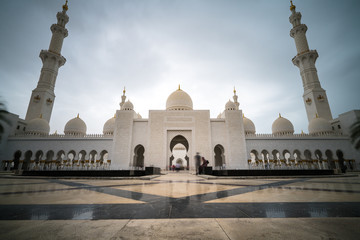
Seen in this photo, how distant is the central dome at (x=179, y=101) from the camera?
22.5 m

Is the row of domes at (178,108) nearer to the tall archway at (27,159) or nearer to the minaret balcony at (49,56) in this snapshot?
the tall archway at (27,159)

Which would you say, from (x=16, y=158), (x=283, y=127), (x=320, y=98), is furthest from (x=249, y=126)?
(x=16, y=158)

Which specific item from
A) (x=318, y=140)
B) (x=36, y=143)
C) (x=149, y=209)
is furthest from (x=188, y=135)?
(x=36, y=143)

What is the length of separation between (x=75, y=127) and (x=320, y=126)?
110 feet

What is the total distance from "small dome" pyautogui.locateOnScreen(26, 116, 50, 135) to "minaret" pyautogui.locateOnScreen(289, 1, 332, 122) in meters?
37.3

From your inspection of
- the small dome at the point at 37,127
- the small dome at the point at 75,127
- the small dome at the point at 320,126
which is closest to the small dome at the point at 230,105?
the small dome at the point at 320,126

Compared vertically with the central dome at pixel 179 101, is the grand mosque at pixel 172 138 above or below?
below

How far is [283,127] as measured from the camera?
23.5 m

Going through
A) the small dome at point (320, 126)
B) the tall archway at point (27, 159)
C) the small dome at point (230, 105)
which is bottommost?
the tall archway at point (27, 159)

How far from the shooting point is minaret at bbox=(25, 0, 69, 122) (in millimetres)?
22844

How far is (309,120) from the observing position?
2384cm

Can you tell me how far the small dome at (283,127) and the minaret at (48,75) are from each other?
3374cm

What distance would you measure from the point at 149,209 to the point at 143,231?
0.73m

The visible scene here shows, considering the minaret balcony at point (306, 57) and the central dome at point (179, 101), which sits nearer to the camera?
the central dome at point (179, 101)
